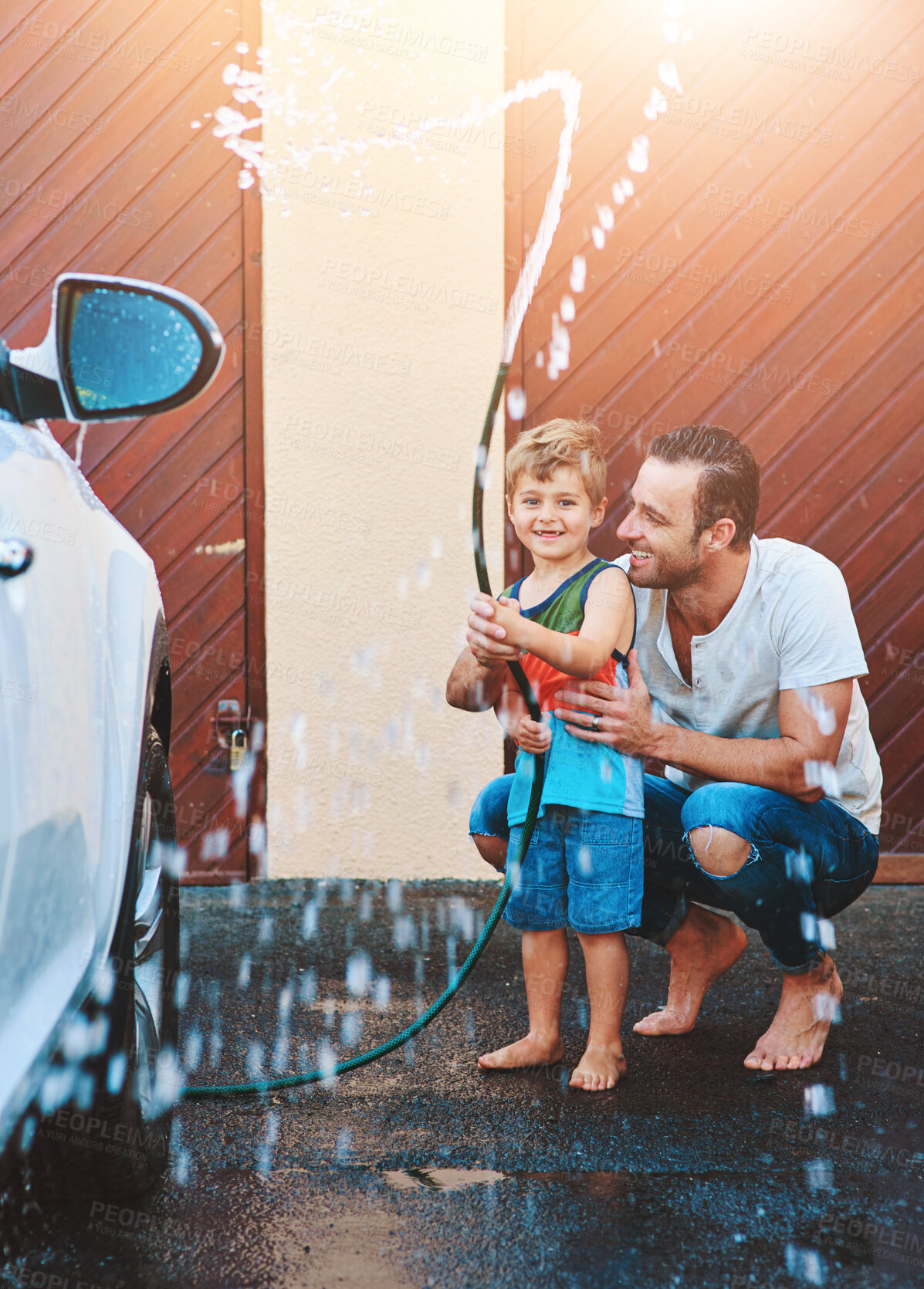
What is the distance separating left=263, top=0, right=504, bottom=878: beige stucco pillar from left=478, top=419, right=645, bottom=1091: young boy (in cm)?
160

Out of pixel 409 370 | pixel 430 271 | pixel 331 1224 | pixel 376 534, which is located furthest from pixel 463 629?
pixel 331 1224

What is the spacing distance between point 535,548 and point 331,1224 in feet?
4.06

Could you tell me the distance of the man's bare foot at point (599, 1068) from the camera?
81.5 inches

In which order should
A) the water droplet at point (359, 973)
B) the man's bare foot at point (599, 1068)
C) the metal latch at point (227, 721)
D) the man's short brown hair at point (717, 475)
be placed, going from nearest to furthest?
the man's bare foot at point (599, 1068), the man's short brown hair at point (717, 475), the water droplet at point (359, 973), the metal latch at point (227, 721)

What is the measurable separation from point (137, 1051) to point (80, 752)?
43 cm

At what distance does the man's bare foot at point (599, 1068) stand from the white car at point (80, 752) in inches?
32.7

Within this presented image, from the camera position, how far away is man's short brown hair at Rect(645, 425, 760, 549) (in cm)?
232

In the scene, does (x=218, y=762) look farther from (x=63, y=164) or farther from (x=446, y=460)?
(x=63, y=164)
